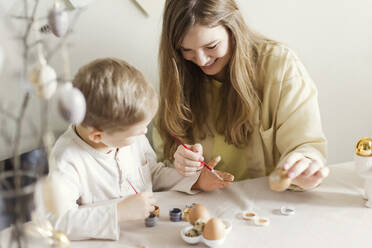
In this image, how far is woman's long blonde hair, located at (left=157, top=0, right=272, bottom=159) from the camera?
3.66ft

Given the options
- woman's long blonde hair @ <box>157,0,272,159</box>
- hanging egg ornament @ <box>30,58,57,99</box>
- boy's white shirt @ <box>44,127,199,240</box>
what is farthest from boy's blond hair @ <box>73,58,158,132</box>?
hanging egg ornament @ <box>30,58,57,99</box>

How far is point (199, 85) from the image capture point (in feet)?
4.55

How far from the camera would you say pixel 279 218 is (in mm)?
951

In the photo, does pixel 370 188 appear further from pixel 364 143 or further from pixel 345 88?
pixel 345 88

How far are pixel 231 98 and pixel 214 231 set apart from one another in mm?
565

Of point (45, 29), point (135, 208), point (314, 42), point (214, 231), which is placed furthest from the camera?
point (314, 42)

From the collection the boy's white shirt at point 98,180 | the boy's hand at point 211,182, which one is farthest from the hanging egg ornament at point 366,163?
the boy's white shirt at point 98,180

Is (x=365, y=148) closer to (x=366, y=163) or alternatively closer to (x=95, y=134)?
(x=366, y=163)

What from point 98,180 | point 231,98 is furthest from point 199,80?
point 98,180

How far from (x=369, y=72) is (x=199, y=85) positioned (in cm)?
84

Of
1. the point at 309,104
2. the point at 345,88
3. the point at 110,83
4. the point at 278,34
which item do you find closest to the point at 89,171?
the point at 110,83

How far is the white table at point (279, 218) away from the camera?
0.86 m

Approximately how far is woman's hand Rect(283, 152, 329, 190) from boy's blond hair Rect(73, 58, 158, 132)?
37 centimetres

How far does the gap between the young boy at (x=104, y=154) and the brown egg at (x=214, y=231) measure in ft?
0.57
